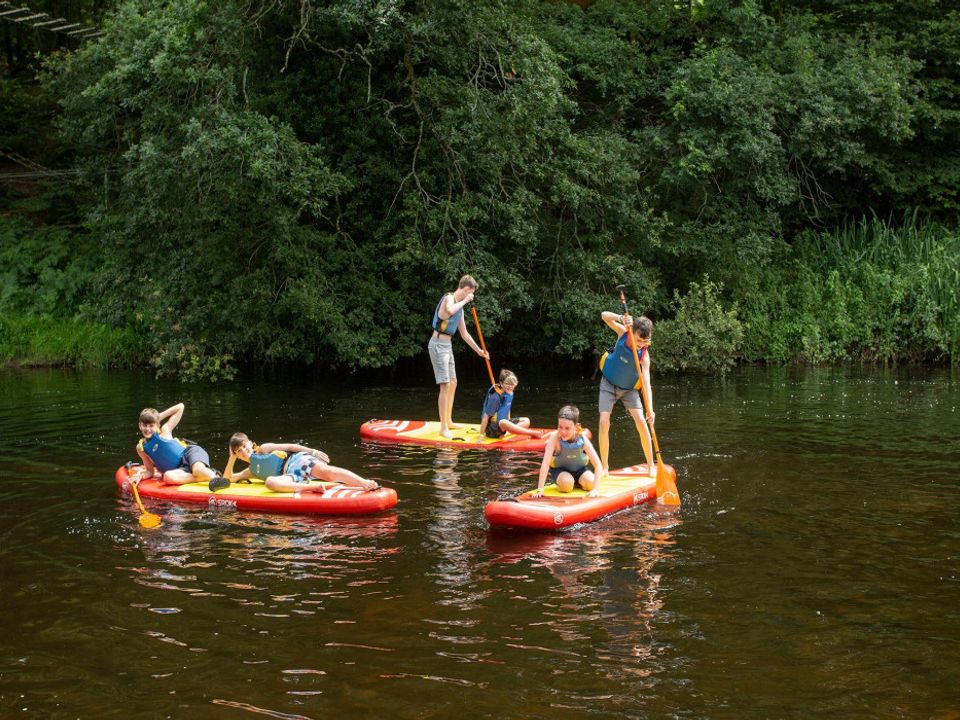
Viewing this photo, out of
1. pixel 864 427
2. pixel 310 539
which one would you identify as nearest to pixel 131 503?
pixel 310 539

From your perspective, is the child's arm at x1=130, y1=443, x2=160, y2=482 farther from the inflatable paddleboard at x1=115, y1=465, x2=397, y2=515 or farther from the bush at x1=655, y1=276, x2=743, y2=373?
the bush at x1=655, y1=276, x2=743, y2=373

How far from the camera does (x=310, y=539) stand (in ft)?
28.7

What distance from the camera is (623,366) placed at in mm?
10258

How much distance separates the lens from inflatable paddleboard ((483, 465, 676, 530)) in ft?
28.4

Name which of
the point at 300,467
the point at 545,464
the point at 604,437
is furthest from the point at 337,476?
the point at 604,437

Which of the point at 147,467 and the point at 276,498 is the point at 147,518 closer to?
the point at 276,498

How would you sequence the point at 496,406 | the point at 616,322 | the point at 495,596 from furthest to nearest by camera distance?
the point at 496,406
the point at 616,322
the point at 495,596

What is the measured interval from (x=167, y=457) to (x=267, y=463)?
1.14m

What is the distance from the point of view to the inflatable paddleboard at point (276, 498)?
940cm

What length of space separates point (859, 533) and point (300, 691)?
4.94m

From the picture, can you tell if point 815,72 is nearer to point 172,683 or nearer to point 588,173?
point 588,173

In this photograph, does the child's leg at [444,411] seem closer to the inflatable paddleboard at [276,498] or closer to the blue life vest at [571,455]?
the inflatable paddleboard at [276,498]

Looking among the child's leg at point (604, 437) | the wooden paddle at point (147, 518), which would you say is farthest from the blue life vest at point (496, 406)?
the wooden paddle at point (147, 518)

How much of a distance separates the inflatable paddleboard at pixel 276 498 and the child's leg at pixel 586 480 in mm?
1650
